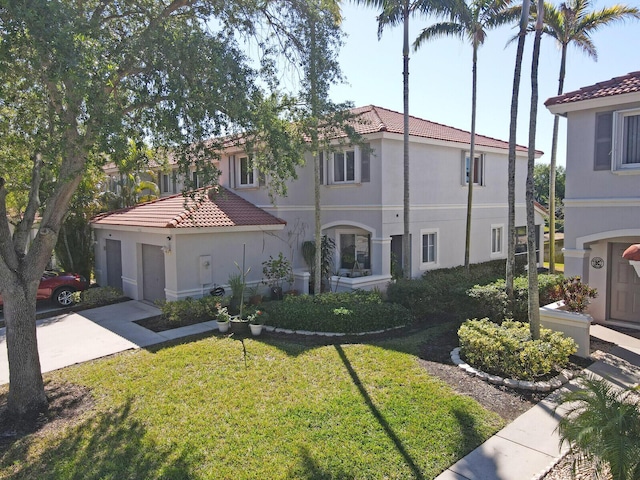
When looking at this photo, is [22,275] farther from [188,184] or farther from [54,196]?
[188,184]

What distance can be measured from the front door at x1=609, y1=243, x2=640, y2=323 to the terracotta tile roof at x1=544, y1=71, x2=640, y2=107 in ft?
13.5

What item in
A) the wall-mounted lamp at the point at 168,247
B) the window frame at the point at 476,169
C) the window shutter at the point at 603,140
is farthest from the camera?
the window frame at the point at 476,169

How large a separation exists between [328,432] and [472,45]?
53.1 feet

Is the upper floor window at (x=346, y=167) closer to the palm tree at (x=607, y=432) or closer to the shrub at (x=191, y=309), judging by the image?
the shrub at (x=191, y=309)

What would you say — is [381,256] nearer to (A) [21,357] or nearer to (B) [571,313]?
(B) [571,313]

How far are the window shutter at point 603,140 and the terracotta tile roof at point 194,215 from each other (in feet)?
35.6

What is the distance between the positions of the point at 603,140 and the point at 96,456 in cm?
1334

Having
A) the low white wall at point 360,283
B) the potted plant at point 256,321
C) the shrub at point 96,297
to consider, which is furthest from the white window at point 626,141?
the shrub at point 96,297

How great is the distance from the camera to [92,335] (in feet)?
42.1

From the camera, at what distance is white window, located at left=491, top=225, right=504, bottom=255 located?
22.1m

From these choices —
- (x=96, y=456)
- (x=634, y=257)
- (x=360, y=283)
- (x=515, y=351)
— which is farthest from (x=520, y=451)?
(x=360, y=283)

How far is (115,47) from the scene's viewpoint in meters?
8.19

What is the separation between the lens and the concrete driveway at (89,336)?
1104 centimetres

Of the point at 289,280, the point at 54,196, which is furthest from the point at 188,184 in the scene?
the point at 289,280
